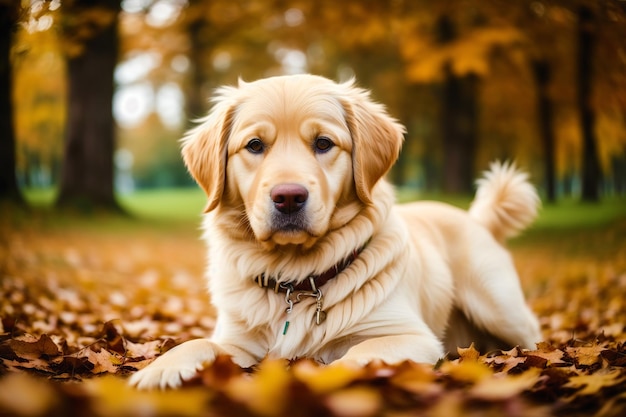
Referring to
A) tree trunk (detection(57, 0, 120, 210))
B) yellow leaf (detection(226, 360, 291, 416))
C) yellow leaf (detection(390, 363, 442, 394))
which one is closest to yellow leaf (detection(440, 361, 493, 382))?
yellow leaf (detection(390, 363, 442, 394))

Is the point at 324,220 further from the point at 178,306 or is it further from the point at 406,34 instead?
the point at 406,34

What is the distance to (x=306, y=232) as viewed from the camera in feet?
9.71

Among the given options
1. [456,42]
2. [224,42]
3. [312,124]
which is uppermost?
[224,42]

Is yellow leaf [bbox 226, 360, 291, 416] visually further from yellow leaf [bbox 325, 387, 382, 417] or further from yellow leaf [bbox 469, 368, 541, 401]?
yellow leaf [bbox 469, 368, 541, 401]

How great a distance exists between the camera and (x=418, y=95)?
71.7ft

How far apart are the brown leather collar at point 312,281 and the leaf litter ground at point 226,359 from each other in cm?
47

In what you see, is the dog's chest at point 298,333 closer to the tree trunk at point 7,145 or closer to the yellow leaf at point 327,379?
the yellow leaf at point 327,379

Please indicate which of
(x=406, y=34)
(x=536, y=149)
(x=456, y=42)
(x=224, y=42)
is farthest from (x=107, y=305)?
(x=536, y=149)

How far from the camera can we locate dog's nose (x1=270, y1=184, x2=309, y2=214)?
2.82 meters

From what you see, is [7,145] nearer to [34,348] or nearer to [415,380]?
[34,348]

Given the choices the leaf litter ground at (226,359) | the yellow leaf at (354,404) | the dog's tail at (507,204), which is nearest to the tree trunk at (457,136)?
the leaf litter ground at (226,359)

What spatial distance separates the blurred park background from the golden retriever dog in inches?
66.8

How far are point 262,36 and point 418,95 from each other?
6.69 meters

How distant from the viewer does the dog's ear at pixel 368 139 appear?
10.8 feet
